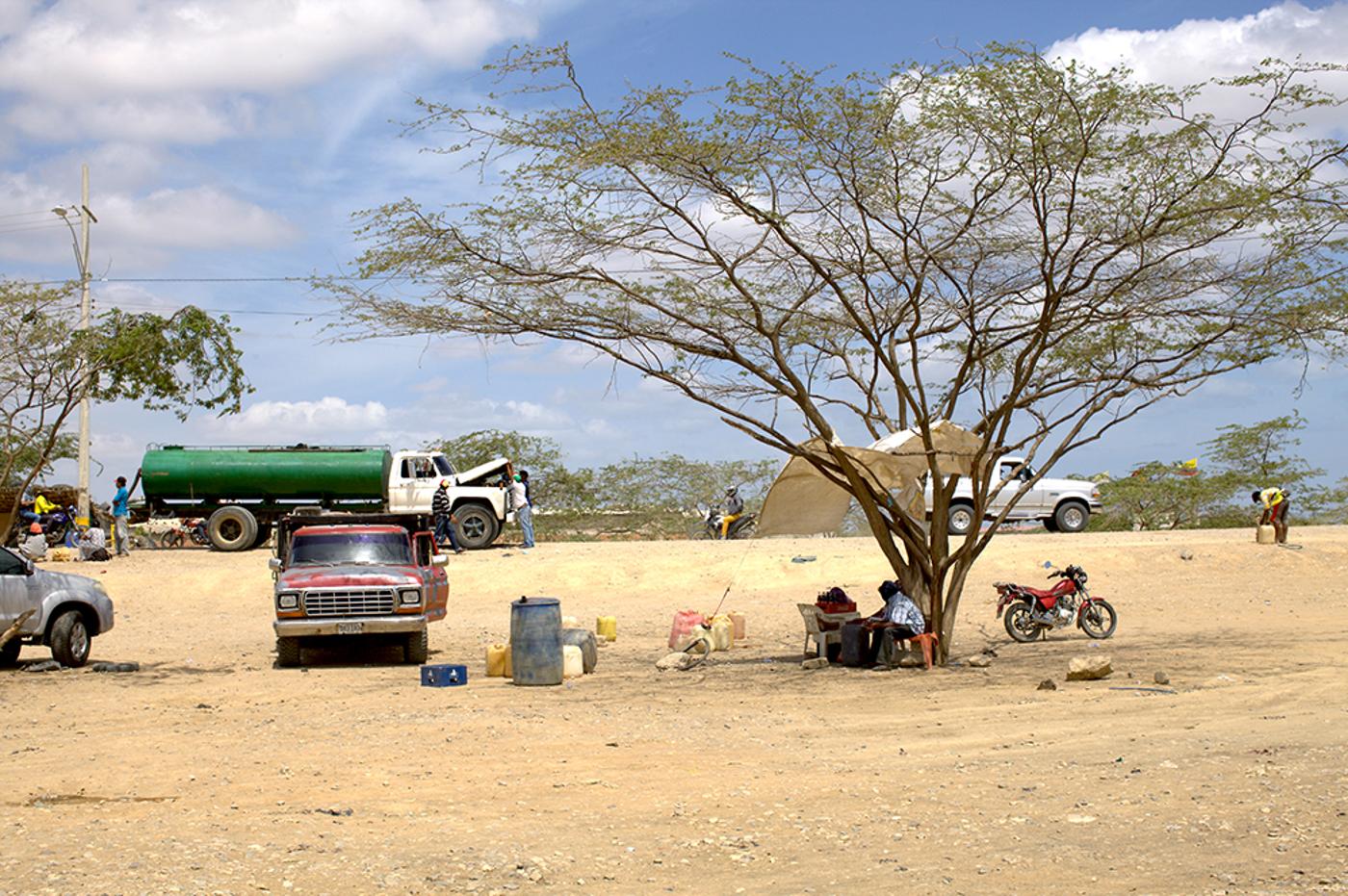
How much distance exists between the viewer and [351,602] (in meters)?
16.0

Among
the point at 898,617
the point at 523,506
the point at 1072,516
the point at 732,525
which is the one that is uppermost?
the point at 523,506

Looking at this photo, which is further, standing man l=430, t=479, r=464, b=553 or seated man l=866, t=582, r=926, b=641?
standing man l=430, t=479, r=464, b=553

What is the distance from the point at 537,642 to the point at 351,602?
2.85 metres

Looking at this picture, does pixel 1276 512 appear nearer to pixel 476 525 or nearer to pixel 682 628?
pixel 682 628

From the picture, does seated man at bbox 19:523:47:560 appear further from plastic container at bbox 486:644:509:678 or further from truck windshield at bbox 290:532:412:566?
plastic container at bbox 486:644:509:678

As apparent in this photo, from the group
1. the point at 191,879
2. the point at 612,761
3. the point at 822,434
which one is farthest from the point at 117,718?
the point at 822,434

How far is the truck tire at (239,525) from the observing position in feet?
98.0

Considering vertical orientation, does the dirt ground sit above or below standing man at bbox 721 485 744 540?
below

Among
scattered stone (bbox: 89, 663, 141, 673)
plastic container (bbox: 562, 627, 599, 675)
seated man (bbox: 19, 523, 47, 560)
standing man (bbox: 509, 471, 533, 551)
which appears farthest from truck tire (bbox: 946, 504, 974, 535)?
seated man (bbox: 19, 523, 47, 560)

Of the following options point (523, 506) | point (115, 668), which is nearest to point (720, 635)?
point (115, 668)

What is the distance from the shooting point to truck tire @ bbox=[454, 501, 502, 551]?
98.0 ft

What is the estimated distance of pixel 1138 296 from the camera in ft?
52.2

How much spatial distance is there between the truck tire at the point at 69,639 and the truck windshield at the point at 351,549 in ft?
8.36

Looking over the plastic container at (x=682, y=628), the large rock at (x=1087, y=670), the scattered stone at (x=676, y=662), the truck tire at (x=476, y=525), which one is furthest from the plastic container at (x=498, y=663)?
the truck tire at (x=476, y=525)
